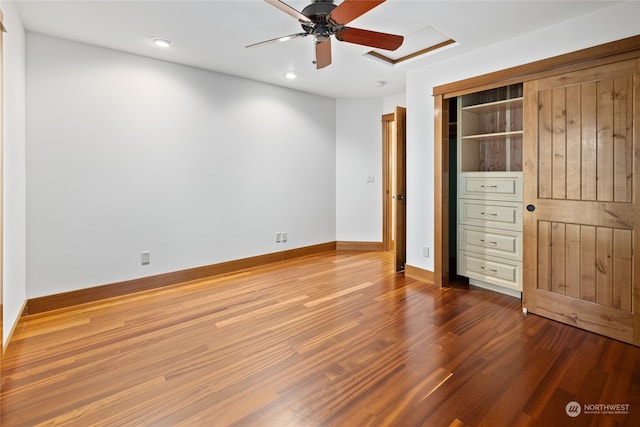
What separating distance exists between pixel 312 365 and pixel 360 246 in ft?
11.7

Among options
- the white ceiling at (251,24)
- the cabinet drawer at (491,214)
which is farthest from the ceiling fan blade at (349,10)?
the cabinet drawer at (491,214)

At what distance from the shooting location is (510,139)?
11.7 feet

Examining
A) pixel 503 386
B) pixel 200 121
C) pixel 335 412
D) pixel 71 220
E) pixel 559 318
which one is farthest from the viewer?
pixel 200 121

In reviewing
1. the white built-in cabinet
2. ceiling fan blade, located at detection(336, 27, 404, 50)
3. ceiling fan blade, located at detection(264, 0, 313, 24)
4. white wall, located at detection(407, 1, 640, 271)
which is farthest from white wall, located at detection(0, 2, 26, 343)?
the white built-in cabinet

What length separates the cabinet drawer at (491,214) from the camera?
3195mm

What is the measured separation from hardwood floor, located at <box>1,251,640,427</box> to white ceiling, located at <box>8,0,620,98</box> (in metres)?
2.46

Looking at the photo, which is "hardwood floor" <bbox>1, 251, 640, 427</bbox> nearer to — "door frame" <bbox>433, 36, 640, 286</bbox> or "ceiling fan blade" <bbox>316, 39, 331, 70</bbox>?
"door frame" <bbox>433, 36, 640, 286</bbox>

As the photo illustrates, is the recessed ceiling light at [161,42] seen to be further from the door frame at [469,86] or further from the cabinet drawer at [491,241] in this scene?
the cabinet drawer at [491,241]

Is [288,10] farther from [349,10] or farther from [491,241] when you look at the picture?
[491,241]

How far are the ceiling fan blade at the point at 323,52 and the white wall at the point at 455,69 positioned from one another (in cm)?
152

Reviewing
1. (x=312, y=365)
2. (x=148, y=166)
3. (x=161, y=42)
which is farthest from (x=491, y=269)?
(x=161, y=42)

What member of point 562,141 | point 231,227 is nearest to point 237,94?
point 231,227

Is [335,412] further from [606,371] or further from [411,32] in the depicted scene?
[411,32]

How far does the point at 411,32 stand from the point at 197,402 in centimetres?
327
